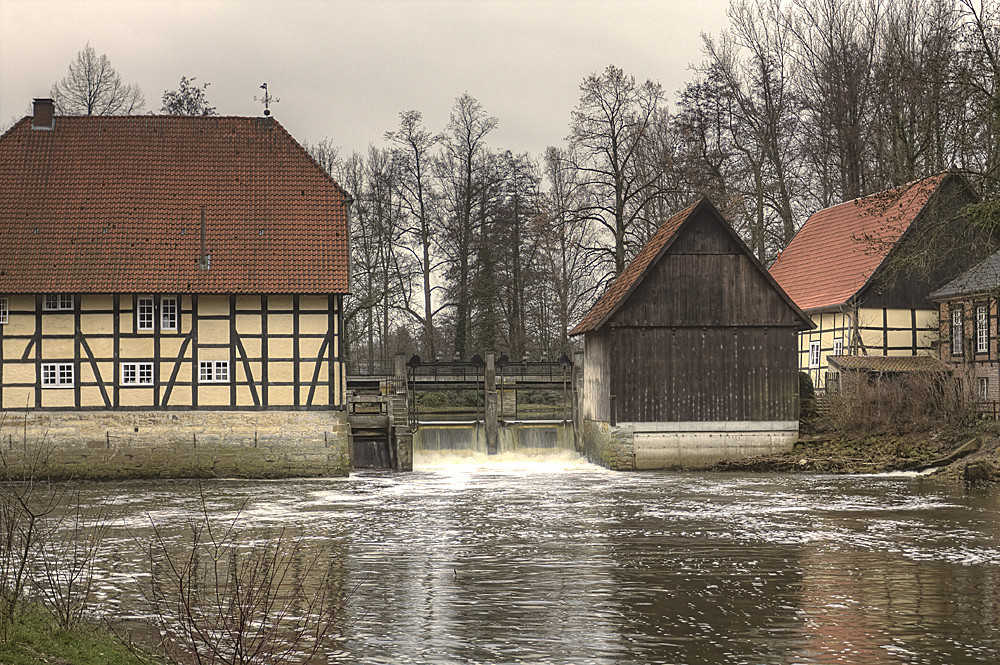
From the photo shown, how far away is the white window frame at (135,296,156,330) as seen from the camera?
2464cm

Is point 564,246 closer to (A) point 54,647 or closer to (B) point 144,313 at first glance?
(B) point 144,313

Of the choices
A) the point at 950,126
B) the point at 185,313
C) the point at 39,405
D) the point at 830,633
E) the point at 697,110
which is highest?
the point at 697,110

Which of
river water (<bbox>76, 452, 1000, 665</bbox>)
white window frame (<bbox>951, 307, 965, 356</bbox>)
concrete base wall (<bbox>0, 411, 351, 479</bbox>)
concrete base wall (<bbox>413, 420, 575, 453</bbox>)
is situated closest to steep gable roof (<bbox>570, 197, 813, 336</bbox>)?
concrete base wall (<bbox>413, 420, 575, 453</bbox>)

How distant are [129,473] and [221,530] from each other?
8354 mm

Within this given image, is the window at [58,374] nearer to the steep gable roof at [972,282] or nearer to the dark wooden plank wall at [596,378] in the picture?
the dark wooden plank wall at [596,378]

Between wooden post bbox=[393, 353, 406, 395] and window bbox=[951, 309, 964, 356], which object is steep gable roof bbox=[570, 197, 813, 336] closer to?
wooden post bbox=[393, 353, 406, 395]

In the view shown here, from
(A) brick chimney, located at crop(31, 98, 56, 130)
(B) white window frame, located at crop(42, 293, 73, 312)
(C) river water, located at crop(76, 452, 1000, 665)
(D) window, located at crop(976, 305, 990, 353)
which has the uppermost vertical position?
(A) brick chimney, located at crop(31, 98, 56, 130)

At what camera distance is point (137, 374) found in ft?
80.2

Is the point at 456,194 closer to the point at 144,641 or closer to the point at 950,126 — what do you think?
the point at 950,126

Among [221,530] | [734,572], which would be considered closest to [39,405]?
[221,530]

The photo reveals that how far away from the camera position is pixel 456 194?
40.3m

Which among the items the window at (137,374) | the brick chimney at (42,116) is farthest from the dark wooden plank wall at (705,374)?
the brick chimney at (42,116)

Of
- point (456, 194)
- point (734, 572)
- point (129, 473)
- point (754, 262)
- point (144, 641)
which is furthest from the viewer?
point (456, 194)

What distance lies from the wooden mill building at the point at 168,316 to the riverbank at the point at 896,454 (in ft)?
31.2
